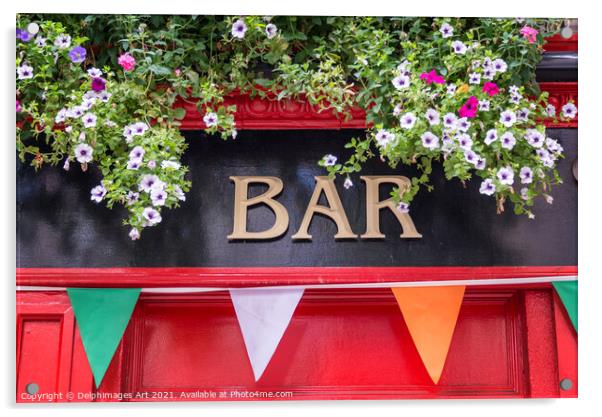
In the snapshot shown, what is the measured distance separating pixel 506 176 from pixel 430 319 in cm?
58

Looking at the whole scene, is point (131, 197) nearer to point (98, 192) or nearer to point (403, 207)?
point (98, 192)

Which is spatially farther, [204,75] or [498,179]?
[204,75]

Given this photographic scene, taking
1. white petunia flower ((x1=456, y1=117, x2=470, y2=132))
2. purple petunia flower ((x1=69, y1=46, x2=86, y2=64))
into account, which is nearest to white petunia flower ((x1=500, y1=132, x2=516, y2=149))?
white petunia flower ((x1=456, y1=117, x2=470, y2=132))

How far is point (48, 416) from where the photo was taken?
3189 millimetres

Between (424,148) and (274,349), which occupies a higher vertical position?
(424,148)

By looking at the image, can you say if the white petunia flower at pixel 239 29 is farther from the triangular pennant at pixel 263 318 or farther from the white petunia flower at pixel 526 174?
the white petunia flower at pixel 526 174

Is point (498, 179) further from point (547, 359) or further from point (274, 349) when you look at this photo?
point (274, 349)

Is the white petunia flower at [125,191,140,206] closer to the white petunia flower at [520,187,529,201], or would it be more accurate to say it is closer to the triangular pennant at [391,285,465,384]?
the triangular pennant at [391,285,465,384]

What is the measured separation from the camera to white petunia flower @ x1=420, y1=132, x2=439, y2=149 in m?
3.15

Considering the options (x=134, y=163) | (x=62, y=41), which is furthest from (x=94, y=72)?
(x=134, y=163)

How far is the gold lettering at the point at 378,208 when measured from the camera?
335 cm

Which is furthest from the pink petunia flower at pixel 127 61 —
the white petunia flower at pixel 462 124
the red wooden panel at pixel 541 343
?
the red wooden panel at pixel 541 343

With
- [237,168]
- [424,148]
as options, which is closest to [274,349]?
[237,168]
